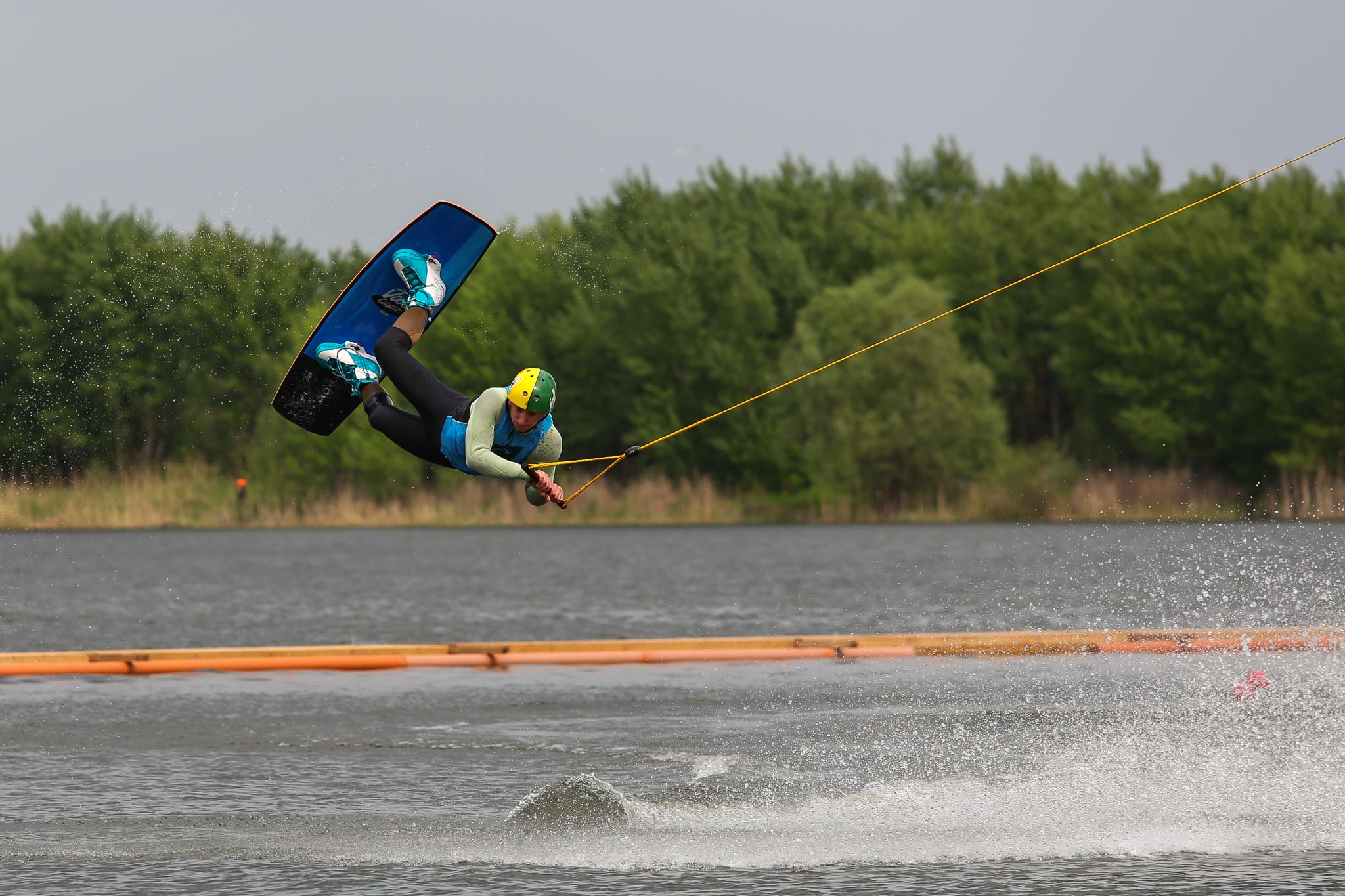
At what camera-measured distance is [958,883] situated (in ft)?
32.6

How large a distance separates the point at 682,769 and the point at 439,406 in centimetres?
414

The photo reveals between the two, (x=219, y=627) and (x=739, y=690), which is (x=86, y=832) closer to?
(x=739, y=690)

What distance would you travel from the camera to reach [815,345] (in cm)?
7144

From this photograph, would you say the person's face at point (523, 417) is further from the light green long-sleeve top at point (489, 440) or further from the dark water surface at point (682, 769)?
the dark water surface at point (682, 769)

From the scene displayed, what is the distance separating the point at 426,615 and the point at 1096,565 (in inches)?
851

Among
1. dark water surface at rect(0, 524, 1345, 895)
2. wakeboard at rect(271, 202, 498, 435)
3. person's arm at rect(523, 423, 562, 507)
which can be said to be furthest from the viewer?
wakeboard at rect(271, 202, 498, 435)

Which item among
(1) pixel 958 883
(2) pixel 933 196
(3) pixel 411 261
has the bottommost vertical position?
(1) pixel 958 883

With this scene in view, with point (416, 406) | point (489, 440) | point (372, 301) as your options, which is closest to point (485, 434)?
point (489, 440)

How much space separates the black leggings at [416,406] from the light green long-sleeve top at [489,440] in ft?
0.64

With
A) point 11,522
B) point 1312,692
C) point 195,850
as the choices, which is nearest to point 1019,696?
point 1312,692

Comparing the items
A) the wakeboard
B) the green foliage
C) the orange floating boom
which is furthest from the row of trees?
the wakeboard

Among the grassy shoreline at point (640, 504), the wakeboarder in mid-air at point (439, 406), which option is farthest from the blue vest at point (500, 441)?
the grassy shoreline at point (640, 504)

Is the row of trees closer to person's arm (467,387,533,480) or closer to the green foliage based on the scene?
the green foliage

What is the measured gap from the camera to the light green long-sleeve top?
10680 mm
